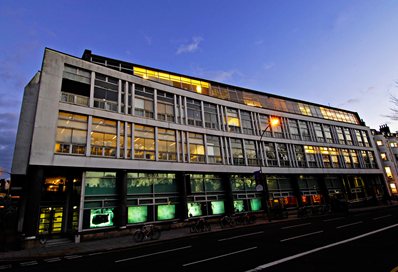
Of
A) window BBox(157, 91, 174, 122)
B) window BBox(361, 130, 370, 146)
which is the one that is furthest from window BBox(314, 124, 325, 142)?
window BBox(157, 91, 174, 122)

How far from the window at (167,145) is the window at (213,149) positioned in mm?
4690

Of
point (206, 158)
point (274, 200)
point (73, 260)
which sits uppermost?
point (206, 158)

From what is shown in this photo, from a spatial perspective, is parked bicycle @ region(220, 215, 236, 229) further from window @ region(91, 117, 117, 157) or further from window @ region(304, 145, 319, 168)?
window @ region(304, 145, 319, 168)

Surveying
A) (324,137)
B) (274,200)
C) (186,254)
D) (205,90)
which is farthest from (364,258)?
(324,137)

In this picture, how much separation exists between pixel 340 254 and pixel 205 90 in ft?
83.7

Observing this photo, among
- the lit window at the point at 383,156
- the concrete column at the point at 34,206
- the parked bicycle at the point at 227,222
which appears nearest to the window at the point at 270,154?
the parked bicycle at the point at 227,222

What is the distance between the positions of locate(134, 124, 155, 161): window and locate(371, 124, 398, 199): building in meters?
49.6

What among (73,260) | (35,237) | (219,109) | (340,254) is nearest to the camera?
(340,254)

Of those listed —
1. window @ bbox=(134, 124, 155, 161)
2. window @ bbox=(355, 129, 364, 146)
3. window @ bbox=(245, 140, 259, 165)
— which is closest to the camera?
window @ bbox=(134, 124, 155, 161)

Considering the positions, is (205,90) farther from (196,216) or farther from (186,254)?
(186,254)

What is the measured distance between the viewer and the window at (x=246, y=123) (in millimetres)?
31572

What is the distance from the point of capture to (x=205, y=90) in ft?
102

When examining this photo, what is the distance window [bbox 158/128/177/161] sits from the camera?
23609mm

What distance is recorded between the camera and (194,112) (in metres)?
27.8
